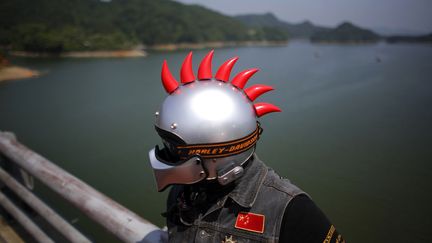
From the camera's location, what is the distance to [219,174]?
4.07 feet

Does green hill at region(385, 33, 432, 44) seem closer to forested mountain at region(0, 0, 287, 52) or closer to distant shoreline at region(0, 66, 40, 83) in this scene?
forested mountain at region(0, 0, 287, 52)

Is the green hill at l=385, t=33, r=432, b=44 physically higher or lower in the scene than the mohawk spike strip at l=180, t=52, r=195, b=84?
higher

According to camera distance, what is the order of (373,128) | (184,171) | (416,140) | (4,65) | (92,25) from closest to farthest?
(184,171) < (416,140) < (373,128) < (4,65) < (92,25)

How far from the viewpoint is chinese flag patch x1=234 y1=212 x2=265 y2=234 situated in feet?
3.60

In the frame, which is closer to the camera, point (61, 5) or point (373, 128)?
point (373, 128)

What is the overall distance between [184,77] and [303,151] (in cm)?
943

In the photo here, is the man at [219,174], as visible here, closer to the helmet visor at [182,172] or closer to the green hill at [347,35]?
the helmet visor at [182,172]

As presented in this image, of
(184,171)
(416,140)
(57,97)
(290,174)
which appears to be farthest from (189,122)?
(57,97)

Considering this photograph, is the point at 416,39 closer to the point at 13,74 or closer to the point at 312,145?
the point at 312,145

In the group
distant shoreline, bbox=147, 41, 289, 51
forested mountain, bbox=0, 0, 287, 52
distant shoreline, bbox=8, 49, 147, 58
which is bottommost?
distant shoreline, bbox=8, 49, 147, 58

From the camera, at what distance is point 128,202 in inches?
294

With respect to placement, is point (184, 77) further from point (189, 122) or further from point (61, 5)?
point (61, 5)

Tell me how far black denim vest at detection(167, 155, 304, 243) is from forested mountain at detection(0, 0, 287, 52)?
55002 millimetres

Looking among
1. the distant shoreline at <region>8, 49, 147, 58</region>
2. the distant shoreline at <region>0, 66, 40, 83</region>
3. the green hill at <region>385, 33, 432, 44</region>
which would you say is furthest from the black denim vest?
the distant shoreline at <region>8, 49, 147, 58</region>
